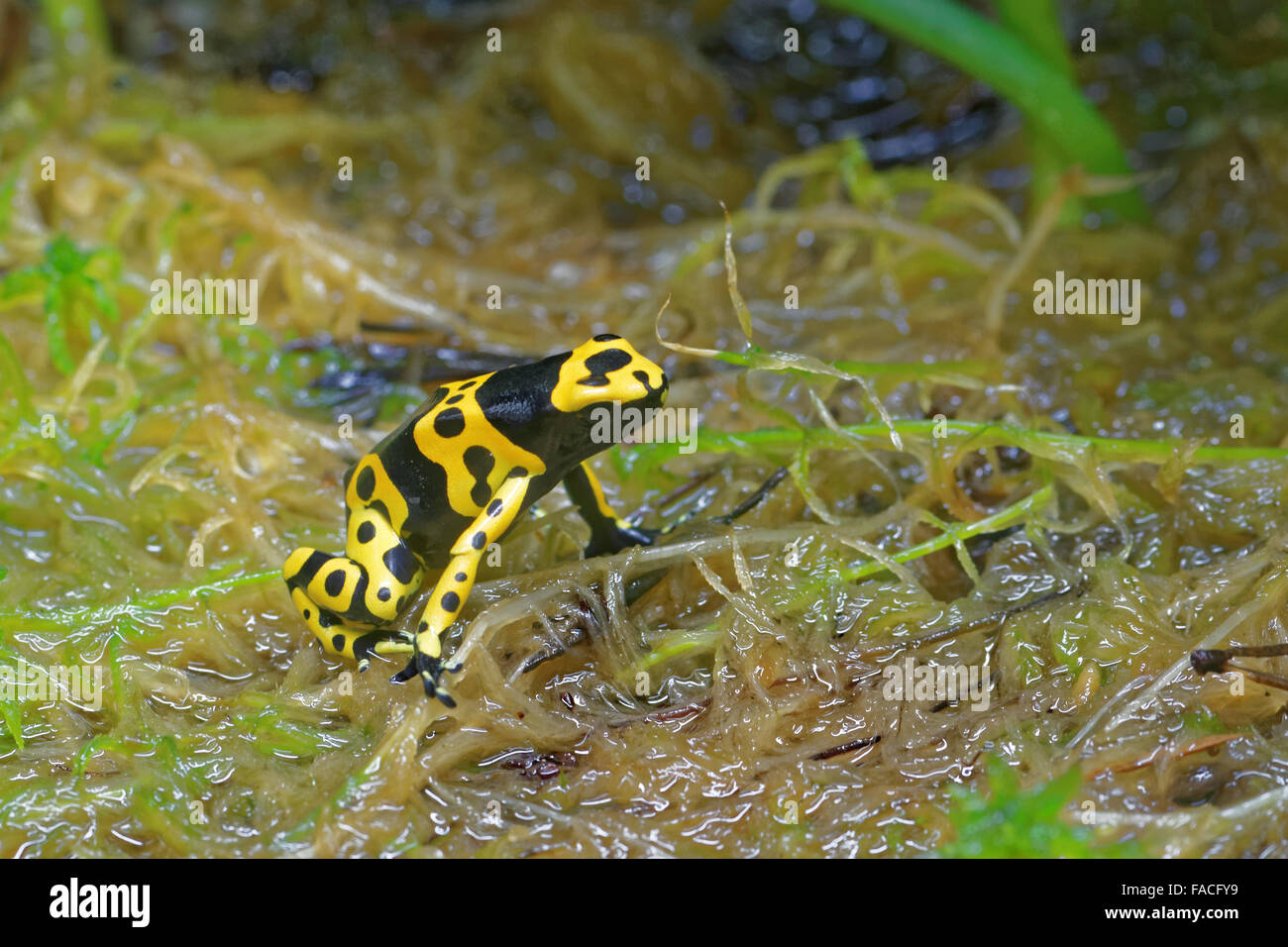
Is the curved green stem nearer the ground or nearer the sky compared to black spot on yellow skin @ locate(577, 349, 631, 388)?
nearer the sky

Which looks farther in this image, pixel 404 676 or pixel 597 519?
pixel 597 519

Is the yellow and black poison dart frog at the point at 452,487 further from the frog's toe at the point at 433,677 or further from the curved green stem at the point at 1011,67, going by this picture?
the curved green stem at the point at 1011,67

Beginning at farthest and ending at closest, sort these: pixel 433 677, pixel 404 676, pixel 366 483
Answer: pixel 366 483 → pixel 404 676 → pixel 433 677

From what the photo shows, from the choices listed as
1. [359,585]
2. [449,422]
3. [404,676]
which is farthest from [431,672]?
[449,422]

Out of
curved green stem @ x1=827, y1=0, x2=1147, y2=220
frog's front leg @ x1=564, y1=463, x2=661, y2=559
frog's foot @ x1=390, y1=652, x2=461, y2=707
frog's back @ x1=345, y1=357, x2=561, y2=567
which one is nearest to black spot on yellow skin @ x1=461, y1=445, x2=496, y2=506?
frog's back @ x1=345, y1=357, x2=561, y2=567

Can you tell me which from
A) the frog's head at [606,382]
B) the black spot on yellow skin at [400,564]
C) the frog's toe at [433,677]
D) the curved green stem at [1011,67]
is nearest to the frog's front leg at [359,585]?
the black spot on yellow skin at [400,564]

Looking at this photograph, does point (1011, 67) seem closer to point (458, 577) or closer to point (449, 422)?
point (449, 422)

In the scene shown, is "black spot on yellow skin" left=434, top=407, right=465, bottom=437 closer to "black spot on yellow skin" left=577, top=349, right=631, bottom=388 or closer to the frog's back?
the frog's back

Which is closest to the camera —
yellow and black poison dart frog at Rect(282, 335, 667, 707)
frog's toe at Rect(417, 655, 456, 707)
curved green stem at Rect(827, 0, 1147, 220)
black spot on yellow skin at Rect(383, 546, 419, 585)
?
frog's toe at Rect(417, 655, 456, 707)
